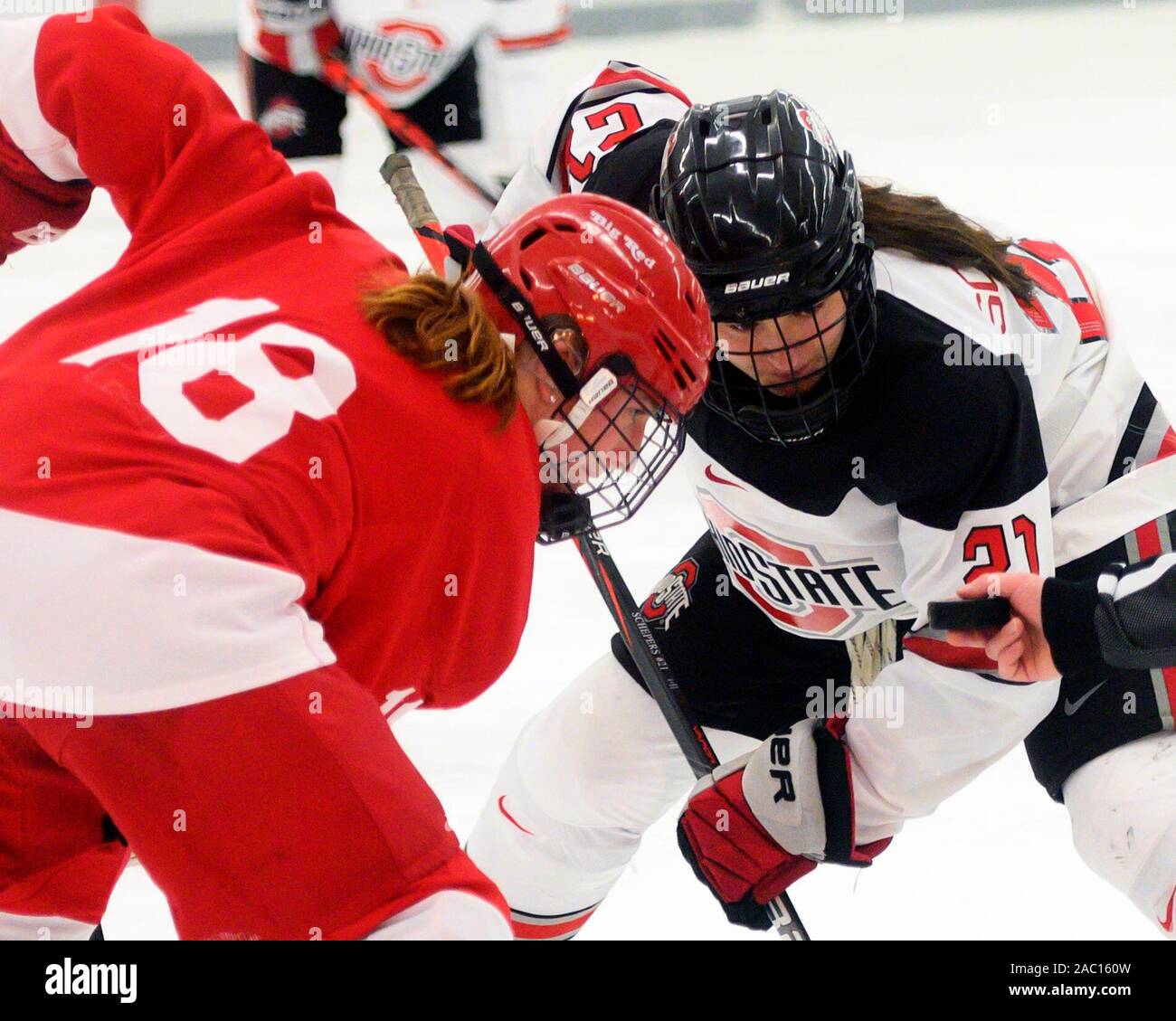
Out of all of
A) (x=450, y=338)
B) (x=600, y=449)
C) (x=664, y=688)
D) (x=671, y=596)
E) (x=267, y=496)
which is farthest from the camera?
(x=671, y=596)

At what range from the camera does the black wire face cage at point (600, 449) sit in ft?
4.68

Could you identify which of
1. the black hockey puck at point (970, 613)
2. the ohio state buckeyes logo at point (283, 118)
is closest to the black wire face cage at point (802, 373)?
the black hockey puck at point (970, 613)

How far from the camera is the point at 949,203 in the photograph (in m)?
4.71

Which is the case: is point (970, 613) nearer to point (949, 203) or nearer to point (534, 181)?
point (534, 181)

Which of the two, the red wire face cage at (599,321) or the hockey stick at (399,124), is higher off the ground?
the red wire face cage at (599,321)

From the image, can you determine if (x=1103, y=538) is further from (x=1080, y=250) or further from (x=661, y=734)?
(x=1080, y=250)

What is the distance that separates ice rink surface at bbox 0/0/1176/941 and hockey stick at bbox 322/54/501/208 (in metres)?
0.10

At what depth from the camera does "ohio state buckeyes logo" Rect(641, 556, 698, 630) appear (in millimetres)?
2391

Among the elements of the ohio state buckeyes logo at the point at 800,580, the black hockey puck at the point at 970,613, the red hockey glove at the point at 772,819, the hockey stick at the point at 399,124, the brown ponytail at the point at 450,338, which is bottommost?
the red hockey glove at the point at 772,819

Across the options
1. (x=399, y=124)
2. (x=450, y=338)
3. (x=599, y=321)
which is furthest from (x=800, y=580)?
→ (x=399, y=124)

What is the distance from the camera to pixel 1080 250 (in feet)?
14.2

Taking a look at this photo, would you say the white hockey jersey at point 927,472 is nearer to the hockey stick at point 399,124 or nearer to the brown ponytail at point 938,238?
the brown ponytail at point 938,238

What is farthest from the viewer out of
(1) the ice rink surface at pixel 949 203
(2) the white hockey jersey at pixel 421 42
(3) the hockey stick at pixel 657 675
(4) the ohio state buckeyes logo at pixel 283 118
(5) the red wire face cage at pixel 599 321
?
(4) the ohio state buckeyes logo at pixel 283 118

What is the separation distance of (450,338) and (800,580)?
3.05 ft
